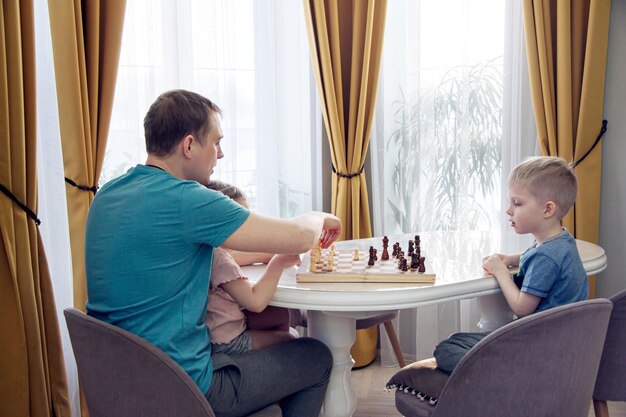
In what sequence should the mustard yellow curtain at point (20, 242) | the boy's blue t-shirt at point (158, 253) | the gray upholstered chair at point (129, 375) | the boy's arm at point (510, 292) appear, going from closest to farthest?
the gray upholstered chair at point (129, 375)
the boy's blue t-shirt at point (158, 253)
the boy's arm at point (510, 292)
the mustard yellow curtain at point (20, 242)

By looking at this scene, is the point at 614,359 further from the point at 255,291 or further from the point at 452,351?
the point at 255,291

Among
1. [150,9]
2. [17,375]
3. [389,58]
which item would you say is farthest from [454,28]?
[17,375]

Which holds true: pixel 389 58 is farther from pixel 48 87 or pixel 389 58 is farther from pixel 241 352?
pixel 241 352

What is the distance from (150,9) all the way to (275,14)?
0.71 m

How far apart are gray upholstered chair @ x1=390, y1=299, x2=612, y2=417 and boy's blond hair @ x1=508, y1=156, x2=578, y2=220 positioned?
0.52m

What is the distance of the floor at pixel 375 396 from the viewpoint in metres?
3.25

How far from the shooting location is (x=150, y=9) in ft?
10.8

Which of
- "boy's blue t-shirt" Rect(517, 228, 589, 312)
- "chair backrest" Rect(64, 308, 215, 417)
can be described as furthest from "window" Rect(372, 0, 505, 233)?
"chair backrest" Rect(64, 308, 215, 417)

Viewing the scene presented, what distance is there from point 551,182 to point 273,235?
0.91 m

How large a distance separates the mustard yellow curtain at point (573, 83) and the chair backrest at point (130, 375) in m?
2.46

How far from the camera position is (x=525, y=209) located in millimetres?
2180

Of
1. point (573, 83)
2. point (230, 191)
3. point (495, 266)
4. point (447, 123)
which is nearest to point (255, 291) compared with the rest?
point (230, 191)

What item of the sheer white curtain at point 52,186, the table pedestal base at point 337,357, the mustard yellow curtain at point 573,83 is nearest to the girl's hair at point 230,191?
the table pedestal base at point 337,357

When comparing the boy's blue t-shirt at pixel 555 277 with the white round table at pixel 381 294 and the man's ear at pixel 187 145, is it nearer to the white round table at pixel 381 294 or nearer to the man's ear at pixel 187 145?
the white round table at pixel 381 294
